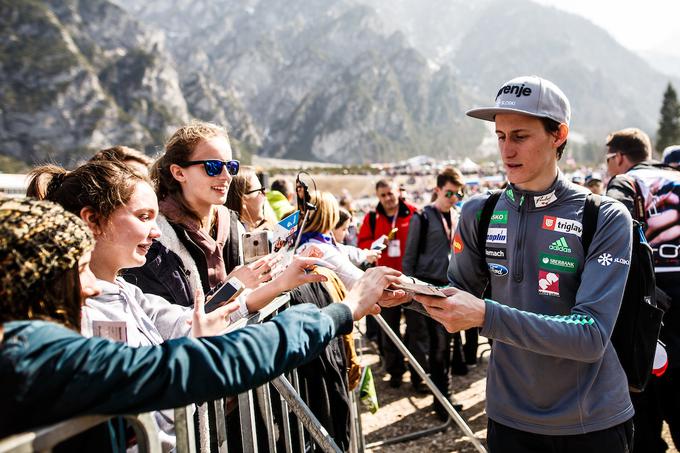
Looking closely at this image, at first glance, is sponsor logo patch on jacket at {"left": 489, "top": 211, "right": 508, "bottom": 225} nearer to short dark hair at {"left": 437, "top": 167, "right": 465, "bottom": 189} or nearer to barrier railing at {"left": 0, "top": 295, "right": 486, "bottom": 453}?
barrier railing at {"left": 0, "top": 295, "right": 486, "bottom": 453}

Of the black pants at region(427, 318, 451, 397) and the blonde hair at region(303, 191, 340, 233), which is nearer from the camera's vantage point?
the blonde hair at region(303, 191, 340, 233)

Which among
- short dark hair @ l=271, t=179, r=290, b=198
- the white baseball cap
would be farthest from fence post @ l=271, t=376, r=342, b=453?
short dark hair @ l=271, t=179, r=290, b=198

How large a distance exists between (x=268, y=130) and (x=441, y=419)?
183818 mm

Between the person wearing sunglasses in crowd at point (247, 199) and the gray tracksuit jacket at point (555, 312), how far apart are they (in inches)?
92.8

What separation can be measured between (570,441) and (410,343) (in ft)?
12.1

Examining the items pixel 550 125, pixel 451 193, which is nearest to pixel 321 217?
pixel 550 125

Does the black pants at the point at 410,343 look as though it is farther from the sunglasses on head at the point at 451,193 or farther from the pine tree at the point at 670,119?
the pine tree at the point at 670,119

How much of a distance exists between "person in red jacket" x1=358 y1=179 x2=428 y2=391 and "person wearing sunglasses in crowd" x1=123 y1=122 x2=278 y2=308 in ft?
9.14

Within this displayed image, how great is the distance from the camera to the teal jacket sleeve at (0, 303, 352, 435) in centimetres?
111

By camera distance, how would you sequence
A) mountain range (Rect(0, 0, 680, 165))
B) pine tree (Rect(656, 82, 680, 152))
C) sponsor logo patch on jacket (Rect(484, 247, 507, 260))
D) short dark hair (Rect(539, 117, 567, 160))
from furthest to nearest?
mountain range (Rect(0, 0, 680, 165)), pine tree (Rect(656, 82, 680, 152)), sponsor logo patch on jacket (Rect(484, 247, 507, 260)), short dark hair (Rect(539, 117, 567, 160))

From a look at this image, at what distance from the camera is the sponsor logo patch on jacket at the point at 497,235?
223 centimetres

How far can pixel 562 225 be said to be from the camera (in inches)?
81.9

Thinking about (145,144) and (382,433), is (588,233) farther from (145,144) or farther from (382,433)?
(145,144)

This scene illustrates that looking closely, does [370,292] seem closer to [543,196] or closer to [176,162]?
[543,196]
